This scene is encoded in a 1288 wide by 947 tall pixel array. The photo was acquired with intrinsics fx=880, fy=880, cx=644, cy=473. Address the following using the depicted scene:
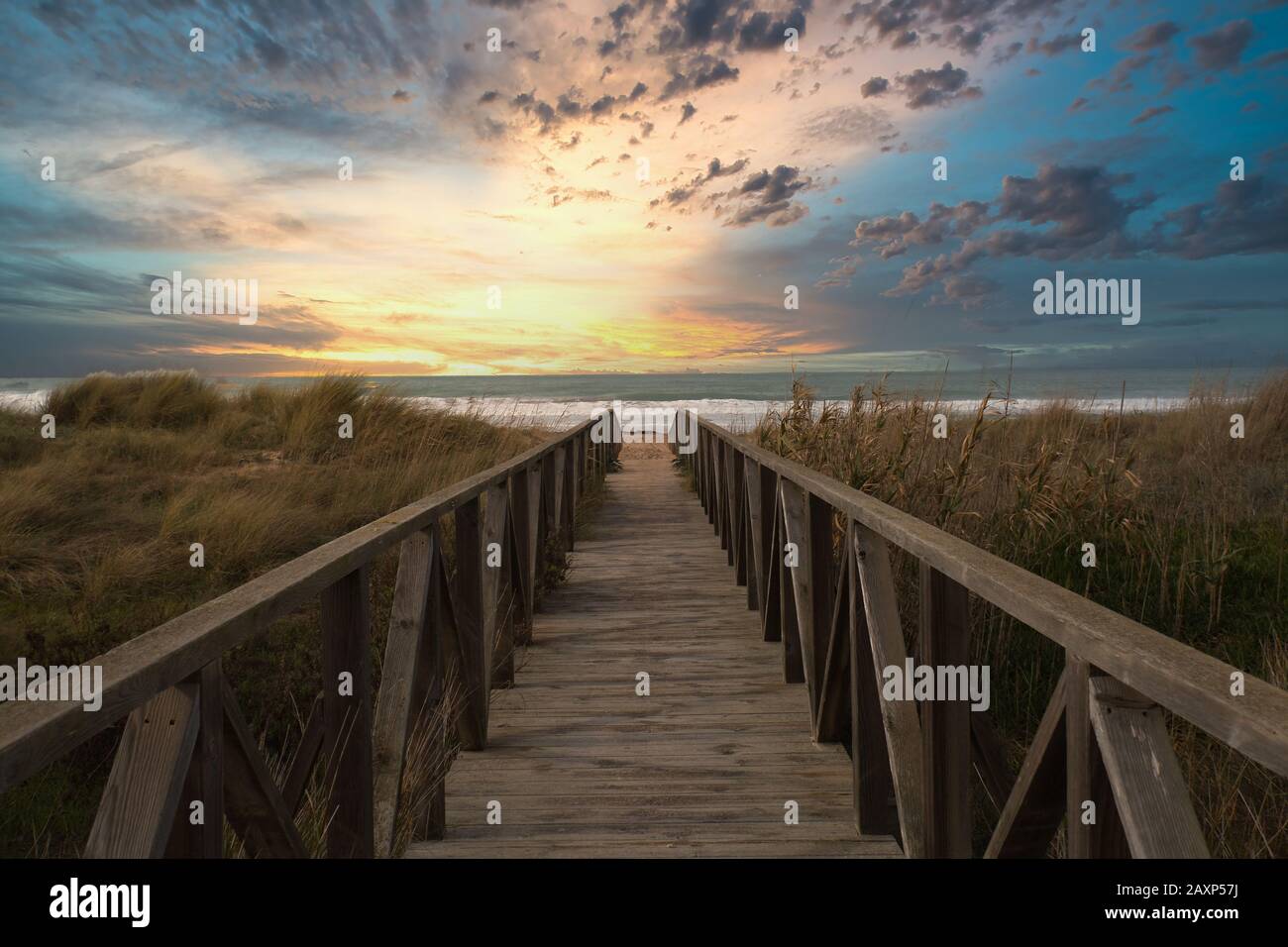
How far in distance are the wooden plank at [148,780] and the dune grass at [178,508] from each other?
163 centimetres

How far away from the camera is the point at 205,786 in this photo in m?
1.32

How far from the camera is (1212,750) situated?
10.2 ft

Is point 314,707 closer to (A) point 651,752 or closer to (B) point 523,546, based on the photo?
(A) point 651,752

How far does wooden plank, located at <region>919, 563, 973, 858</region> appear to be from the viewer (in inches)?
77.3

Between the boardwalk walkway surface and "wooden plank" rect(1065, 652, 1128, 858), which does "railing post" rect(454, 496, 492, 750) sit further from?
"wooden plank" rect(1065, 652, 1128, 858)

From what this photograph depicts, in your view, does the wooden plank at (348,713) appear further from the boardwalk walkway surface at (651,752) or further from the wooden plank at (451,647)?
the wooden plank at (451,647)

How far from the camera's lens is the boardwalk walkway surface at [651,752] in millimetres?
2779

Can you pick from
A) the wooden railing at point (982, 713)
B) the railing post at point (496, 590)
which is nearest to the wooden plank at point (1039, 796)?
the wooden railing at point (982, 713)

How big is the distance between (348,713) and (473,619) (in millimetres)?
1530

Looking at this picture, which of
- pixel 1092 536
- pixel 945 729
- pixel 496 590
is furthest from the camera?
pixel 1092 536

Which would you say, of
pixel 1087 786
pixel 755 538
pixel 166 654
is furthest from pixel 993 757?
pixel 755 538

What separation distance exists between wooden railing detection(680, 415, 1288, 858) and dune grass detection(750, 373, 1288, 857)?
1.93 ft
